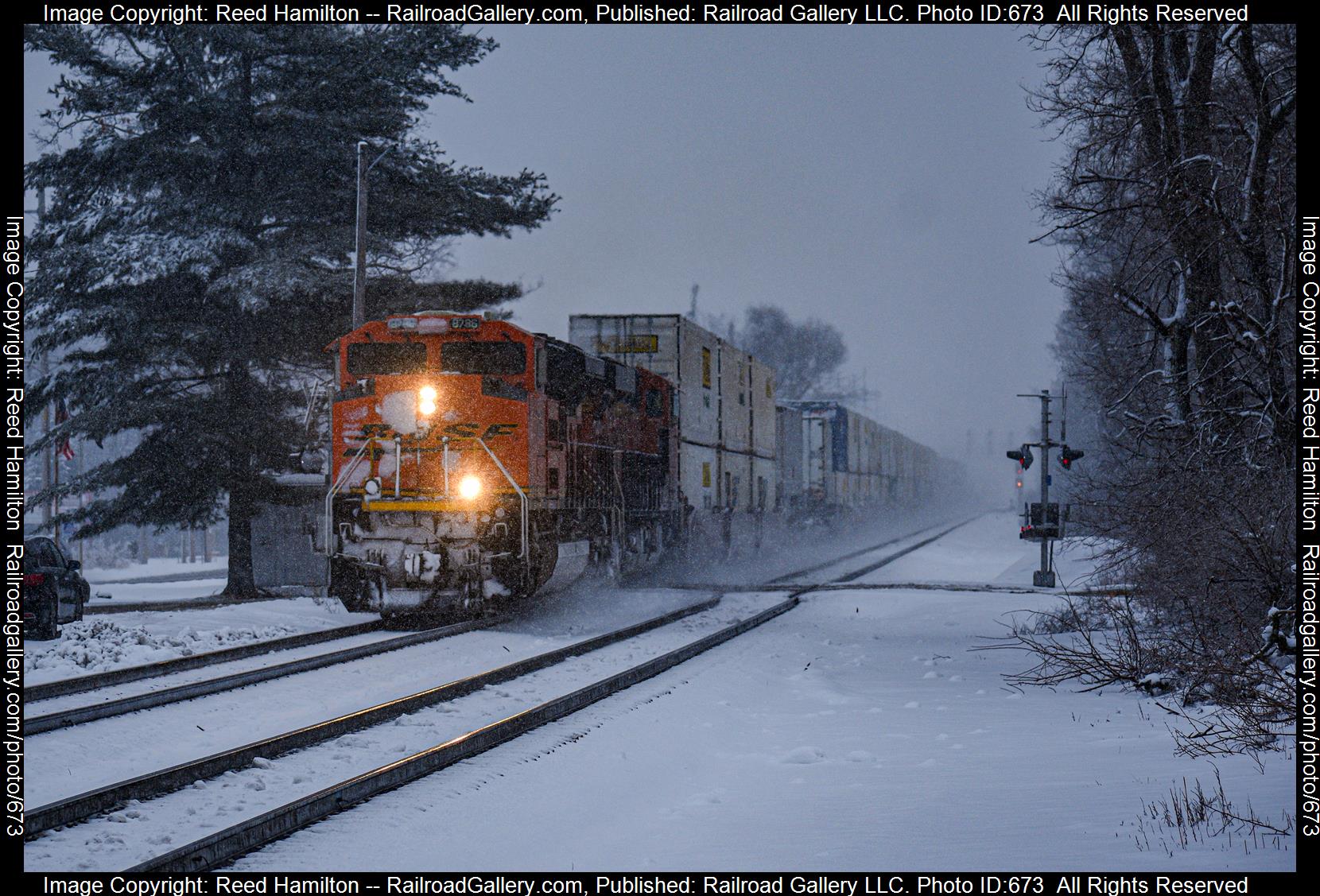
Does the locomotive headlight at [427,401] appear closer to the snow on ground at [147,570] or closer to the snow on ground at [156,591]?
the snow on ground at [156,591]

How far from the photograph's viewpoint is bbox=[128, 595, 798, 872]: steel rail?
5.29 meters

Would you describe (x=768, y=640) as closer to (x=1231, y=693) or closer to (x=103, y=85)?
(x=1231, y=693)

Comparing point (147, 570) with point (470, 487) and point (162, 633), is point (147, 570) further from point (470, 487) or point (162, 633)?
point (470, 487)

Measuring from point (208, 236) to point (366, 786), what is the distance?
16.8 m

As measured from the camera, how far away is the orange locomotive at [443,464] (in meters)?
14.9

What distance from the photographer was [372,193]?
2303 cm

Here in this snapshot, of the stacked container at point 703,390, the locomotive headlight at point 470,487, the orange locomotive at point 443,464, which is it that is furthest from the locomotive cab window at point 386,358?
the stacked container at point 703,390

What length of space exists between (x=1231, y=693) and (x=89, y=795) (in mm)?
6951

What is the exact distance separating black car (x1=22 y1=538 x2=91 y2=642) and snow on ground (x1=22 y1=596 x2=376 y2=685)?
0.20 metres

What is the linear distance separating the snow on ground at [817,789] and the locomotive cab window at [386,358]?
6281 mm

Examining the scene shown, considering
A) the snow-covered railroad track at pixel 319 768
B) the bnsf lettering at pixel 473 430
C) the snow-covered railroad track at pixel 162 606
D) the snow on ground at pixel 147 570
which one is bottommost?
the snow on ground at pixel 147 570

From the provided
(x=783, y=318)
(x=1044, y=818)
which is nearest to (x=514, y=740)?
(x=1044, y=818)

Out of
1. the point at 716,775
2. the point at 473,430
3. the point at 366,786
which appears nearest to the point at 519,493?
the point at 473,430

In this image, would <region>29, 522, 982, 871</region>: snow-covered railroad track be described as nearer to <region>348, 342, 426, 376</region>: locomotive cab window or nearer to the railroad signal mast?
<region>348, 342, 426, 376</region>: locomotive cab window
